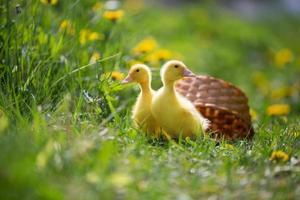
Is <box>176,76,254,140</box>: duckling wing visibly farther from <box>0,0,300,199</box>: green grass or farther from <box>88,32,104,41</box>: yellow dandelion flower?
<box>88,32,104,41</box>: yellow dandelion flower

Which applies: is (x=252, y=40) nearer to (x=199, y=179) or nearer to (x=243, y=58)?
(x=243, y=58)

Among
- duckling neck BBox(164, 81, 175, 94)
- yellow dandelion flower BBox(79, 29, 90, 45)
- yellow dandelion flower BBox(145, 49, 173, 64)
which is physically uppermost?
yellow dandelion flower BBox(79, 29, 90, 45)

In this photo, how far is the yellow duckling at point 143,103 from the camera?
367cm

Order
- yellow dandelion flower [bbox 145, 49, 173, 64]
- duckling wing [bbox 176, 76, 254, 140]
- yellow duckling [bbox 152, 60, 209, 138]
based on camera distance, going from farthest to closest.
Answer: yellow dandelion flower [bbox 145, 49, 173, 64] → duckling wing [bbox 176, 76, 254, 140] → yellow duckling [bbox 152, 60, 209, 138]

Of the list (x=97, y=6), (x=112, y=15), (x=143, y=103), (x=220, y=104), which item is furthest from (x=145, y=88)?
(x=97, y=6)

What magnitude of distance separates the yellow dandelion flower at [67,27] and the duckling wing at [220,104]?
758 millimetres

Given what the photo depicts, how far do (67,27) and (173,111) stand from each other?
1.09m

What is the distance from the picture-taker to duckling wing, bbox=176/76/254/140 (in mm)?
4074

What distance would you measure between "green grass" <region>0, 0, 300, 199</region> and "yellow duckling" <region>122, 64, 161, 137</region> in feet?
0.36

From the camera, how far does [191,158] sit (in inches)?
125

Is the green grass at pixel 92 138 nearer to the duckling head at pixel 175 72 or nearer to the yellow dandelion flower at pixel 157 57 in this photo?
the yellow dandelion flower at pixel 157 57

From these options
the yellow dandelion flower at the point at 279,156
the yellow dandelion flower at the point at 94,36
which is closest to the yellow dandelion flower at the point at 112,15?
the yellow dandelion flower at the point at 94,36

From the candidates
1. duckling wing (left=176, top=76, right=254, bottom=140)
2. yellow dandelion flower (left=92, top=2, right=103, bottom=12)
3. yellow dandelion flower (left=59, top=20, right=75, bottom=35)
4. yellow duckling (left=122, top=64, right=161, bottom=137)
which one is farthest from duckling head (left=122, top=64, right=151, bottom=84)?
yellow dandelion flower (left=92, top=2, right=103, bottom=12)

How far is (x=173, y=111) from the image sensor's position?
3.63m
